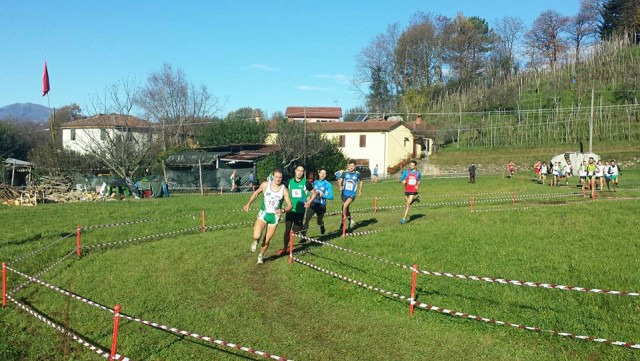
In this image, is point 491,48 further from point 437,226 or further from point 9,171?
point 437,226

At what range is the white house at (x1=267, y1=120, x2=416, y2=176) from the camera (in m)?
62.2

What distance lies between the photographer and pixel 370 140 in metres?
62.8

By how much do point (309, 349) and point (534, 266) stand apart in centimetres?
535

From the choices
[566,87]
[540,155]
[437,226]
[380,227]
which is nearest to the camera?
[437,226]

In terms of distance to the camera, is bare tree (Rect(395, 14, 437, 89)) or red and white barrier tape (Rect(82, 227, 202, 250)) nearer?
red and white barrier tape (Rect(82, 227, 202, 250))

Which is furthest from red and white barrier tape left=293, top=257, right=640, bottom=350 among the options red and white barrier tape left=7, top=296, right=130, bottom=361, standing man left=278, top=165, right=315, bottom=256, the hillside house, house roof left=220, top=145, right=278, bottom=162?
the hillside house

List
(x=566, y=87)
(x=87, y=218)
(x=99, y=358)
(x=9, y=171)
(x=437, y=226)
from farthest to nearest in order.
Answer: (x=566, y=87), (x=9, y=171), (x=87, y=218), (x=437, y=226), (x=99, y=358)

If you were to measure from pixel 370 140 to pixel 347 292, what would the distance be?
5400 cm

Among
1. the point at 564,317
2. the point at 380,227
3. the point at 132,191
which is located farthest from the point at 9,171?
the point at 564,317

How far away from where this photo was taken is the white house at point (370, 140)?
62156mm

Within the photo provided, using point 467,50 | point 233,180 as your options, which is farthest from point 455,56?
point 233,180

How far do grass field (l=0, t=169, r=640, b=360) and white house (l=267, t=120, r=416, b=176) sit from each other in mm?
46075

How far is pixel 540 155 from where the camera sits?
53.8m

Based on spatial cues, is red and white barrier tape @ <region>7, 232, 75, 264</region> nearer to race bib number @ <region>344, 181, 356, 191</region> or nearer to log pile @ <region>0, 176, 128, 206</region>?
race bib number @ <region>344, 181, 356, 191</region>
